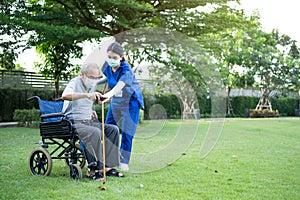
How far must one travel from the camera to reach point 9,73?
14.9m

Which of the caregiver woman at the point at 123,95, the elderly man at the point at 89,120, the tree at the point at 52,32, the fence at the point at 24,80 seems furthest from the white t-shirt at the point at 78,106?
the fence at the point at 24,80

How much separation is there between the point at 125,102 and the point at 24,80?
11196 millimetres

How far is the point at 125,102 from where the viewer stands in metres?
4.79

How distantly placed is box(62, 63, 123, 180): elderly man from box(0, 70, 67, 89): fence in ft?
35.6

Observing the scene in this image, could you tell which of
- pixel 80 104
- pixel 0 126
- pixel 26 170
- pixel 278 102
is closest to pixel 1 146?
pixel 26 170

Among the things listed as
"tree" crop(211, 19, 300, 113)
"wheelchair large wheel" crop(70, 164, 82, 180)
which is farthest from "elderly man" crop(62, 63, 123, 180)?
"tree" crop(211, 19, 300, 113)

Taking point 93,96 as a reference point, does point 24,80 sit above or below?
above

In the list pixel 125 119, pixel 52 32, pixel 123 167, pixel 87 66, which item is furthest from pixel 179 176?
pixel 52 32

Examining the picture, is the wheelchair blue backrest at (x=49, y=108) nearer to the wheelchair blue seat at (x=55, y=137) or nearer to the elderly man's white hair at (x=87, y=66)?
the wheelchair blue seat at (x=55, y=137)

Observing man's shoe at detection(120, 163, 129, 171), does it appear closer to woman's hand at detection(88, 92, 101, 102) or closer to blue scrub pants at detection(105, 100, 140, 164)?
blue scrub pants at detection(105, 100, 140, 164)

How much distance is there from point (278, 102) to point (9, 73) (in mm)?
18463

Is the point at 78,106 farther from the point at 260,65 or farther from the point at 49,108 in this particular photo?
the point at 260,65

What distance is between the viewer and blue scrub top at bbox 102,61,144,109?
185 inches

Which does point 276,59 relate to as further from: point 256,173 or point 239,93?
point 256,173
